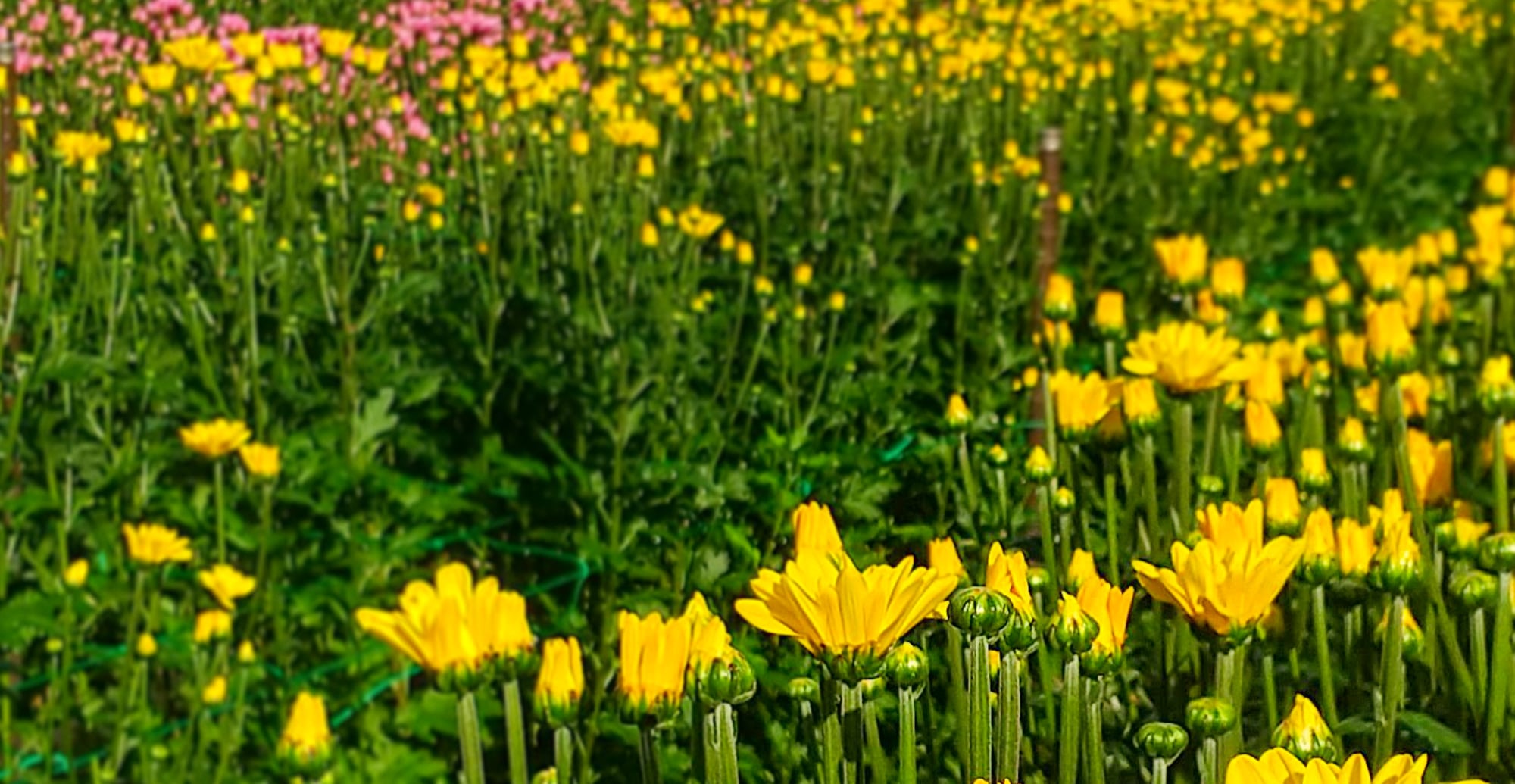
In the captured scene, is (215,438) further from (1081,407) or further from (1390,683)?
(1390,683)

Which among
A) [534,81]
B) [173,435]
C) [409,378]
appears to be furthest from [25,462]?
[534,81]

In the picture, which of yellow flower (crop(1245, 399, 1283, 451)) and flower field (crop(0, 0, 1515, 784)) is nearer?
flower field (crop(0, 0, 1515, 784))

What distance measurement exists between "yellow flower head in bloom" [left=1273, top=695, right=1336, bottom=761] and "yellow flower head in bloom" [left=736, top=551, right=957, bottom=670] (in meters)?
0.24

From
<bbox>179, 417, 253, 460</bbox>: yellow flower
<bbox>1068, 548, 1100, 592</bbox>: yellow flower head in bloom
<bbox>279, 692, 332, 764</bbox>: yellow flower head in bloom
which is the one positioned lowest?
<bbox>279, 692, 332, 764</bbox>: yellow flower head in bloom

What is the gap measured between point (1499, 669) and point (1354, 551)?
0.45 feet

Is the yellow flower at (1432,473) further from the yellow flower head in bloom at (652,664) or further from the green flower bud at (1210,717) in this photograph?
the yellow flower head in bloom at (652,664)

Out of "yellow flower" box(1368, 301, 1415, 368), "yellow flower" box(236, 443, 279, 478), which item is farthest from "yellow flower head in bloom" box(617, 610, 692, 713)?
"yellow flower" box(236, 443, 279, 478)

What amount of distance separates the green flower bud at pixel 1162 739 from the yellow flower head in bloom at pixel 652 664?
29 cm

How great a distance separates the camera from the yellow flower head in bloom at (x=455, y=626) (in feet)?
3.46

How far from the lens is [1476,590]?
47.0 inches

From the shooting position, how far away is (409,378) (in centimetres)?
334

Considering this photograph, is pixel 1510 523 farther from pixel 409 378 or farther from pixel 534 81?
pixel 534 81

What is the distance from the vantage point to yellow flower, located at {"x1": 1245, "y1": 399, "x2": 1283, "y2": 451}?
5.49 ft

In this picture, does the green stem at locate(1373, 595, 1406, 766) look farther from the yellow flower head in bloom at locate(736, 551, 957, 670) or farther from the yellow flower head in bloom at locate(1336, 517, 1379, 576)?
the yellow flower head in bloom at locate(736, 551, 957, 670)
